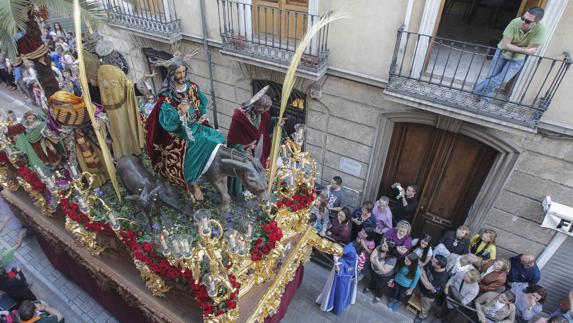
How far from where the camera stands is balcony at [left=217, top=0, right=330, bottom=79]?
711 cm

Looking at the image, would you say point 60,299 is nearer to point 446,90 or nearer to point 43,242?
point 43,242

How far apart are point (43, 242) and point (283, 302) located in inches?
198

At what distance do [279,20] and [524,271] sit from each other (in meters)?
6.84

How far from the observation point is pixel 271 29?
782 cm

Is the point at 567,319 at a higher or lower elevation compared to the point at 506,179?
lower

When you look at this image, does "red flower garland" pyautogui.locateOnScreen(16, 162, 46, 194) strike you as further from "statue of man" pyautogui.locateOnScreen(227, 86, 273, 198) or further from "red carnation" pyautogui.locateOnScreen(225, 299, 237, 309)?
"red carnation" pyautogui.locateOnScreen(225, 299, 237, 309)

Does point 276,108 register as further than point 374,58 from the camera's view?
Yes

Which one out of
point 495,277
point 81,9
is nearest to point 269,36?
point 81,9

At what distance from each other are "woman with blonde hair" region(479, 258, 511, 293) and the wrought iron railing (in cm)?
859

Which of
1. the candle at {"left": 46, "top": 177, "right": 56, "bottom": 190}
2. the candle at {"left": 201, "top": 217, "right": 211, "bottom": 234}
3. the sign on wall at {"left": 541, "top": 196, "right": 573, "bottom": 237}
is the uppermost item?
the candle at {"left": 201, "top": 217, "right": 211, "bottom": 234}

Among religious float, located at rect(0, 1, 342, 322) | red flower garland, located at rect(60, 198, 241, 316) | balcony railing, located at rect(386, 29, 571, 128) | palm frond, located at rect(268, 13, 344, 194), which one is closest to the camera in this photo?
palm frond, located at rect(268, 13, 344, 194)

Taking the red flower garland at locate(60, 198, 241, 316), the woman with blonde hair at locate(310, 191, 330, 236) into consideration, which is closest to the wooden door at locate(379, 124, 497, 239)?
the woman with blonde hair at locate(310, 191, 330, 236)

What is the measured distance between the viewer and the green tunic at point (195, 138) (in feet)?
13.6

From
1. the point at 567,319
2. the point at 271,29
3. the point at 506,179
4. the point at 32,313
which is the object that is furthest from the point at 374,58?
the point at 32,313
